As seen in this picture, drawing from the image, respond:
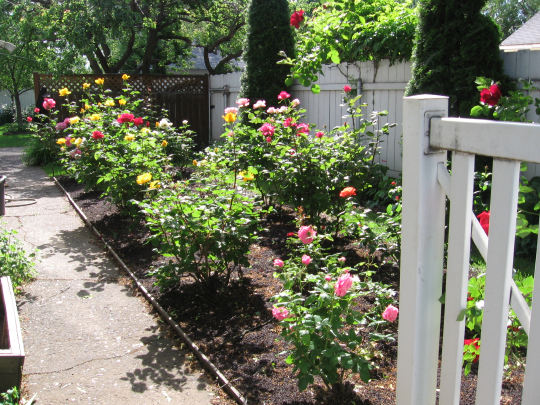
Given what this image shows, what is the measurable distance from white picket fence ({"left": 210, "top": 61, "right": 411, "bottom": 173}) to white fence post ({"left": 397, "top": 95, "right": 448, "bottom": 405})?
4.43m

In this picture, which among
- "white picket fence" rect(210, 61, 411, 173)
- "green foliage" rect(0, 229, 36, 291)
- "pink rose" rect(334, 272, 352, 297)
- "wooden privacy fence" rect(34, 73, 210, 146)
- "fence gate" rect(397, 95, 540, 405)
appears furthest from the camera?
"wooden privacy fence" rect(34, 73, 210, 146)

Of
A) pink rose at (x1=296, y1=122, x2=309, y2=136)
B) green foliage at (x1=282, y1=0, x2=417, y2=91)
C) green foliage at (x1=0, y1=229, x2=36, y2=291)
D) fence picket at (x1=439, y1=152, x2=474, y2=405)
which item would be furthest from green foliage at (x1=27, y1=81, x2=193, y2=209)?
fence picket at (x1=439, y1=152, x2=474, y2=405)

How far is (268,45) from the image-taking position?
9.74 meters

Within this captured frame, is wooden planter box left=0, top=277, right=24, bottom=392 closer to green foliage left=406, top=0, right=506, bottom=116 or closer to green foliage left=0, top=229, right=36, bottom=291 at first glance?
green foliage left=0, top=229, right=36, bottom=291

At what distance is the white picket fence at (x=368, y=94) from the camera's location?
6945 mm

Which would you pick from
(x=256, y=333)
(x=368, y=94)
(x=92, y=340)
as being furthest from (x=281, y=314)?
(x=368, y=94)

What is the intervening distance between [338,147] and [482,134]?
375cm

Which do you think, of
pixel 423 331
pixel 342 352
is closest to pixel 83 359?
pixel 342 352

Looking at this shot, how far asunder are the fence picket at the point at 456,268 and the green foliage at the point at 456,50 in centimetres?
446

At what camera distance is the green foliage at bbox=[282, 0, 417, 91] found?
623cm

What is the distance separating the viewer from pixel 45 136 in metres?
9.72

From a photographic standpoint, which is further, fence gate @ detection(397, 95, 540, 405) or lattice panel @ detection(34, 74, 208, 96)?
lattice panel @ detection(34, 74, 208, 96)

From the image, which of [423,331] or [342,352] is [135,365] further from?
[423,331]

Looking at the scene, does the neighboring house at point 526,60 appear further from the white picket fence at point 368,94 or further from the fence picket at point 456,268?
the fence picket at point 456,268
